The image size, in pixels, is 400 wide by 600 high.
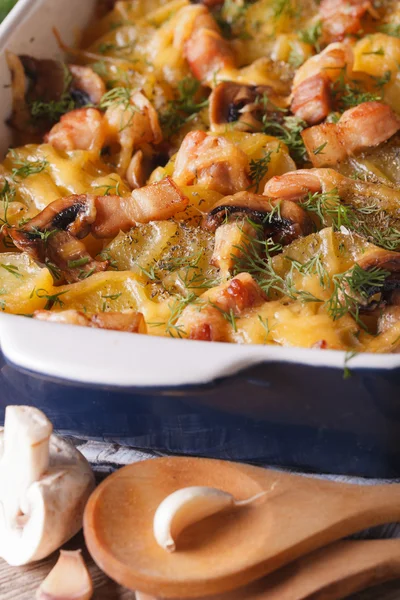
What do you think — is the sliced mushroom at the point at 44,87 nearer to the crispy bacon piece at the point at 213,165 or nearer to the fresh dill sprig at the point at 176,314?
the crispy bacon piece at the point at 213,165

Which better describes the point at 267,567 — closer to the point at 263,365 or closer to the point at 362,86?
the point at 263,365

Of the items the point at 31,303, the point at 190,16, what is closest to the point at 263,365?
the point at 31,303

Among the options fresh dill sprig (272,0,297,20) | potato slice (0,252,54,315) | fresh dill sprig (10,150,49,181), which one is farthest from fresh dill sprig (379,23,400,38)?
potato slice (0,252,54,315)

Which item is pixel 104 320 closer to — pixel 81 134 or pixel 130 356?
pixel 130 356

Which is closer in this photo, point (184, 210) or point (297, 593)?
point (297, 593)

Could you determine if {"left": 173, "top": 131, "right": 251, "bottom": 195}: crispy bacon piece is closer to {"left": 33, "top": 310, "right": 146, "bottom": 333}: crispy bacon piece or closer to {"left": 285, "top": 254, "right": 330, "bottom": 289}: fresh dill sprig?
{"left": 285, "top": 254, "right": 330, "bottom": 289}: fresh dill sprig

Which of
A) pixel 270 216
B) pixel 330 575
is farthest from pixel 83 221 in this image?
pixel 330 575
